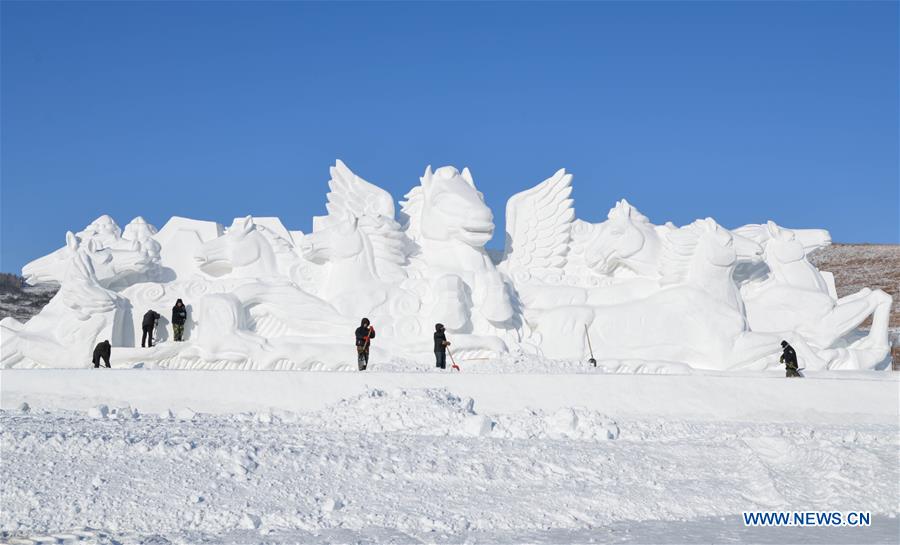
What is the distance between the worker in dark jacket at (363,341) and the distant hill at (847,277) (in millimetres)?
15784

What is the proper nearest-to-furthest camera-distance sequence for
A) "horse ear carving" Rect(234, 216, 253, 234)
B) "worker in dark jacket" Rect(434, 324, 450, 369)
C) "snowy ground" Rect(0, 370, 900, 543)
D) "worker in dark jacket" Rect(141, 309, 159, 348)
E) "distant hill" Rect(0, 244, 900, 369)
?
"snowy ground" Rect(0, 370, 900, 543), "worker in dark jacket" Rect(434, 324, 450, 369), "worker in dark jacket" Rect(141, 309, 159, 348), "horse ear carving" Rect(234, 216, 253, 234), "distant hill" Rect(0, 244, 900, 369)

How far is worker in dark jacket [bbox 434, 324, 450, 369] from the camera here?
36.4ft

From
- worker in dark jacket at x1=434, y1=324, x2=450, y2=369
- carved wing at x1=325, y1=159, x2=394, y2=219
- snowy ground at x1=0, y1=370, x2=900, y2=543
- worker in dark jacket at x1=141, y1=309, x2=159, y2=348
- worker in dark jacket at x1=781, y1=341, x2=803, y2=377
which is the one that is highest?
carved wing at x1=325, y1=159, x2=394, y2=219

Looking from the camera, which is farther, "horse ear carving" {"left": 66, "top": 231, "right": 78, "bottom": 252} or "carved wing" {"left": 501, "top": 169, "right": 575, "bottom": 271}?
"carved wing" {"left": 501, "top": 169, "right": 575, "bottom": 271}

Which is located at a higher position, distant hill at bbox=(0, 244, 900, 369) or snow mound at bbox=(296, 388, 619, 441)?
distant hill at bbox=(0, 244, 900, 369)

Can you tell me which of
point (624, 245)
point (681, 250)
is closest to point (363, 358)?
point (624, 245)

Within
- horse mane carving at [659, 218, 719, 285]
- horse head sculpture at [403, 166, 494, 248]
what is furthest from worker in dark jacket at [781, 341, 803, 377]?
horse head sculpture at [403, 166, 494, 248]

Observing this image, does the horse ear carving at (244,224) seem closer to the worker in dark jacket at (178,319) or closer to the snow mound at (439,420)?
the worker in dark jacket at (178,319)

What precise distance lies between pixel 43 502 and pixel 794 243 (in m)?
10.7

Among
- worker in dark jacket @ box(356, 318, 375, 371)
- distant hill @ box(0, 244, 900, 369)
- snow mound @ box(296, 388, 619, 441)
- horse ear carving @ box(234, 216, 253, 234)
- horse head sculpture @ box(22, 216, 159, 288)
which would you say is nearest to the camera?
snow mound @ box(296, 388, 619, 441)

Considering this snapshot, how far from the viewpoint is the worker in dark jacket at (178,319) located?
40.9 ft

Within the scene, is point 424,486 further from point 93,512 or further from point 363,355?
point 363,355

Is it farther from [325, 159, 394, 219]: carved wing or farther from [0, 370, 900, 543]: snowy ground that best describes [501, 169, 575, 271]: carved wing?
[0, 370, 900, 543]: snowy ground

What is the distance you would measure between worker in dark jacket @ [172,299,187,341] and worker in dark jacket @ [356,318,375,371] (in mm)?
2825
